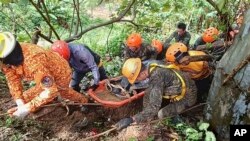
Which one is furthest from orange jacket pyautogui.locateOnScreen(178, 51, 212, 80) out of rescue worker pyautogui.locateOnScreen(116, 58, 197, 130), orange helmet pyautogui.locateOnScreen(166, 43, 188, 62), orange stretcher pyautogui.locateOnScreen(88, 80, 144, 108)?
orange stretcher pyautogui.locateOnScreen(88, 80, 144, 108)

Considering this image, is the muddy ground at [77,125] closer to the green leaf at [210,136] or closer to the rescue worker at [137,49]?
the green leaf at [210,136]

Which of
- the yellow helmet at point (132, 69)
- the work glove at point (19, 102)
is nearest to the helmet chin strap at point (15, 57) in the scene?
the work glove at point (19, 102)

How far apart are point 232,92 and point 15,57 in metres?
2.89

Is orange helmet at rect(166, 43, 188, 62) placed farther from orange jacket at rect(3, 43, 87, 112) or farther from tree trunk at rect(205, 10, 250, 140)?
orange jacket at rect(3, 43, 87, 112)

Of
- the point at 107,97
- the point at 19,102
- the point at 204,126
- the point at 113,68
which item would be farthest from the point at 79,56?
the point at 113,68

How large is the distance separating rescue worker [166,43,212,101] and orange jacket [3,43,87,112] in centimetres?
167

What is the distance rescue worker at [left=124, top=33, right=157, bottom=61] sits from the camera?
671 cm

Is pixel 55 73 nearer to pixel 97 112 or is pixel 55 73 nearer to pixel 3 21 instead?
pixel 97 112

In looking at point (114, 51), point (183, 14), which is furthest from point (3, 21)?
point (183, 14)

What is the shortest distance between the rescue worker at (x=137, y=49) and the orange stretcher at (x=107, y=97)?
3.10 ft

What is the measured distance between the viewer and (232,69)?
4.79 meters

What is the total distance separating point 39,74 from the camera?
15.2ft

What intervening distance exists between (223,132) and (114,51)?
6197 mm

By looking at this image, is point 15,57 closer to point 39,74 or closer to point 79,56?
point 39,74
